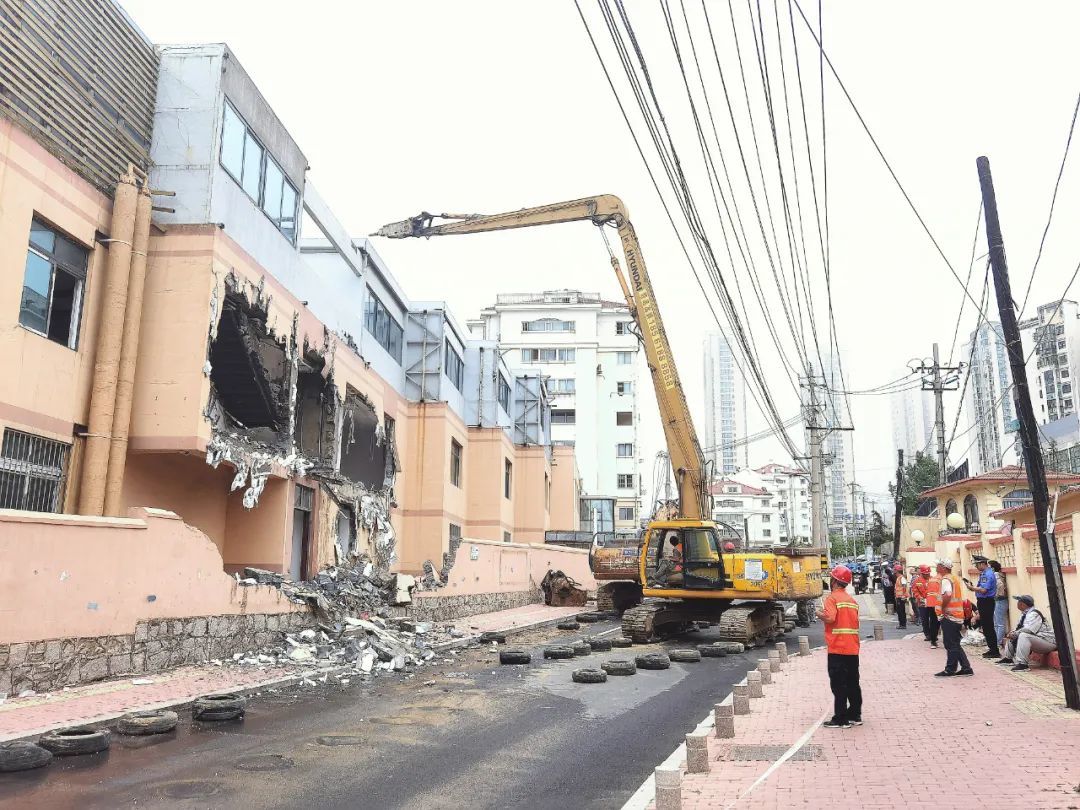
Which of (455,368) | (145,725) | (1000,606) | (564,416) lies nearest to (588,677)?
(145,725)

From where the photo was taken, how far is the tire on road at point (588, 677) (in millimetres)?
12344

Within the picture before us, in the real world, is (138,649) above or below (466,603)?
below

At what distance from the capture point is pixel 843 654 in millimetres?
8648

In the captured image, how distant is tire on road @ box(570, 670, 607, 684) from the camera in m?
12.3

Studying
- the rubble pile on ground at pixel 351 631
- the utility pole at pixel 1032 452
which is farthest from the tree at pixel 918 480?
the utility pole at pixel 1032 452

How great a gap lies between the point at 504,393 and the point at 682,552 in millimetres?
21615

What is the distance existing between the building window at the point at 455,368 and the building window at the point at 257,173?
12349mm

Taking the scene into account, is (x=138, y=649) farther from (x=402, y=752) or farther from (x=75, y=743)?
(x=402, y=752)

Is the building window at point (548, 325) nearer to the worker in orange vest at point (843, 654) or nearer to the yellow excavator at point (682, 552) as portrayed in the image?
the yellow excavator at point (682, 552)

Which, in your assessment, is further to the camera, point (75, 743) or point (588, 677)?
point (588, 677)

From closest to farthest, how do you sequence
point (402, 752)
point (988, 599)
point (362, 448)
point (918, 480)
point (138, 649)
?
point (402, 752) → point (138, 649) → point (988, 599) → point (362, 448) → point (918, 480)

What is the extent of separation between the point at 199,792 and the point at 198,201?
11969 millimetres

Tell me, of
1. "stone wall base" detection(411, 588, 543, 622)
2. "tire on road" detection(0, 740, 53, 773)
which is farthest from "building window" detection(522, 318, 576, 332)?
"tire on road" detection(0, 740, 53, 773)

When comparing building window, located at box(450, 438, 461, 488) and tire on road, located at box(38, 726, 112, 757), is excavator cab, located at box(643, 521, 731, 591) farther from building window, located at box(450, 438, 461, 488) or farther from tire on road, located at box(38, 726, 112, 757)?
tire on road, located at box(38, 726, 112, 757)
